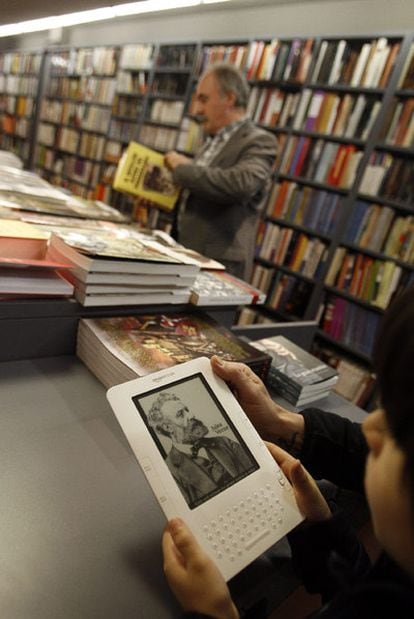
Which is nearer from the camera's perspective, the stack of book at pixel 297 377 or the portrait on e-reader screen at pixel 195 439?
the portrait on e-reader screen at pixel 195 439

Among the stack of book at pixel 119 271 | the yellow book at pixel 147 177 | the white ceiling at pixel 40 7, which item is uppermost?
the white ceiling at pixel 40 7

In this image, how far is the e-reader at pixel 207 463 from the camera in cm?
52

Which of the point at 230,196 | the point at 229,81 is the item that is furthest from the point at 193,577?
the point at 229,81

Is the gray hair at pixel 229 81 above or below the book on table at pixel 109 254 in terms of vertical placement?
above

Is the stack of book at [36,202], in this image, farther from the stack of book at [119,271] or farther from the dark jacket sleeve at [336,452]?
the dark jacket sleeve at [336,452]

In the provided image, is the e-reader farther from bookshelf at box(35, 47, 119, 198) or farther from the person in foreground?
bookshelf at box(35, 47, 119, 198)

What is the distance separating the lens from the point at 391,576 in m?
0.45

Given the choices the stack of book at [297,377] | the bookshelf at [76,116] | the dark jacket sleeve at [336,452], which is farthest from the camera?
the bookshelf at [76,116]

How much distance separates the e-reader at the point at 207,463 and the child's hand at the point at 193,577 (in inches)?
0.8

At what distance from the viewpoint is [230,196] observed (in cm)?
170

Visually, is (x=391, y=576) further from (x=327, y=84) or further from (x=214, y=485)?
(x=327, y=84)

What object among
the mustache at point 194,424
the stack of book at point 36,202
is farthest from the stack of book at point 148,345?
the stack of book at point 36,202

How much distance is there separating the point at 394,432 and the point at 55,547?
1.46 feet

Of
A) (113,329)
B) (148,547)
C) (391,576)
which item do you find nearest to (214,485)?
(148,547)
